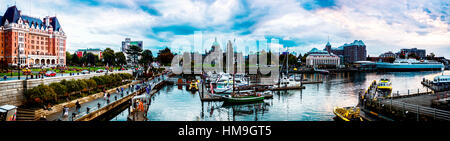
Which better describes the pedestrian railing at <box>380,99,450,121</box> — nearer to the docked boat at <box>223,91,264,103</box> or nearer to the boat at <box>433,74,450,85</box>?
the docked boat at <box>223,91,264,103</box>

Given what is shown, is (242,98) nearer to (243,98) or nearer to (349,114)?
(243,98)

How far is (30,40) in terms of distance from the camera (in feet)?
155

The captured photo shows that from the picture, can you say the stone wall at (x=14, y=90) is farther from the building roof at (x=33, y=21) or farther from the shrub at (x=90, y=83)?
the building roof at (x=33, y=21)

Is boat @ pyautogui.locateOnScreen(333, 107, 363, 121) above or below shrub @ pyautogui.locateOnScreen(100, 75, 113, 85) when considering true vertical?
below

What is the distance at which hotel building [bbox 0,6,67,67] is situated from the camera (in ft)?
137

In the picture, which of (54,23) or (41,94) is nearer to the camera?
(41,94)

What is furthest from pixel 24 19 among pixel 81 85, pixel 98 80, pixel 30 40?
pixel 81 85

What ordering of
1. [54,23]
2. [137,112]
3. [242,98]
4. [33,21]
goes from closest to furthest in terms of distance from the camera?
[137,112]
[242,98]
[33,21]
[54,23]

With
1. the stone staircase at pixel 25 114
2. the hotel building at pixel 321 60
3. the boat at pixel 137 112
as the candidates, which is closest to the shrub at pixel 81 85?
the boat at pixel 137 112

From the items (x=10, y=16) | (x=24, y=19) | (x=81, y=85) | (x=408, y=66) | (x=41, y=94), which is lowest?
(x=41, y=94)

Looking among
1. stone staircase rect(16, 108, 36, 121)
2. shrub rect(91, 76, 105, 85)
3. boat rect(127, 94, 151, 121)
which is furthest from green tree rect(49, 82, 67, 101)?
shrub rect(91, 76, 105, 85)

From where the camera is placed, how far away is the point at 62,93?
17.1m
